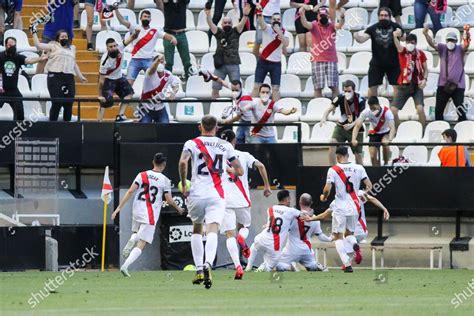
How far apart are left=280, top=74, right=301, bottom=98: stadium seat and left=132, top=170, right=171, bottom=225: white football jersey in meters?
7.25

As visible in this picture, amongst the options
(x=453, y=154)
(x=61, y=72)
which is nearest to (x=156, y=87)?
(x=61, y=72)

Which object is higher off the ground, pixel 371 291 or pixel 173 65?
pixel 173 65

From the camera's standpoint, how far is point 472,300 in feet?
51.8

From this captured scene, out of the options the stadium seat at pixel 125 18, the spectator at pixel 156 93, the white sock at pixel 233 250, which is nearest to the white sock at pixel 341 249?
the white sock at pixel 233 250

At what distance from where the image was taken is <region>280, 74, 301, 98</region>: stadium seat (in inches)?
1167

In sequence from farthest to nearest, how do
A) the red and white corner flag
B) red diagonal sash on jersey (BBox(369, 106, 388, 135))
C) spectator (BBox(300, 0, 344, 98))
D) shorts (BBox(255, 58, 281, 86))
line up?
spectator (BBox(300, 0, 344, 98)), shorts (BBox(255, 58, 281, 86)), red diagonal sash on jersey (BBox(369, 106, 388, 135)), the red and white corner flag

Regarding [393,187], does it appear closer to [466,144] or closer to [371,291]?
[466,144]

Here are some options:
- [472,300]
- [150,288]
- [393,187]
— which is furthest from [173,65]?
[472,300]

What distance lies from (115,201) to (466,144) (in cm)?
639

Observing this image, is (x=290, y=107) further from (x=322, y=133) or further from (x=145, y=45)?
(x=145, y=45)

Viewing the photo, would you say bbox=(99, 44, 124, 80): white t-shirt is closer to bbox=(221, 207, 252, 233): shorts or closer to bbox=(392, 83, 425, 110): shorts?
bbox=(221, 207, 252, 233): shorts

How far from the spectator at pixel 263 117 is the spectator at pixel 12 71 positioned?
3947mm

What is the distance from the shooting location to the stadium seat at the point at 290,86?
29641mm

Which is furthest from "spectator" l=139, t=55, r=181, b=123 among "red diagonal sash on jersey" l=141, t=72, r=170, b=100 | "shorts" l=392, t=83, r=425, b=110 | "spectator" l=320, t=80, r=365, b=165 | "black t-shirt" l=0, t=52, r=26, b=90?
"shorts" l=392, t=83, r=425, b=110
